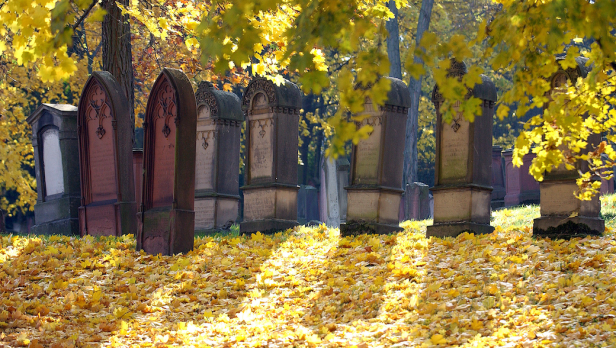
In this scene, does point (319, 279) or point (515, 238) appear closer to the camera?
point (319, 279)

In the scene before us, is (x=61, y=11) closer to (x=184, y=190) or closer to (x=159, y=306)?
(x=159, y=306)

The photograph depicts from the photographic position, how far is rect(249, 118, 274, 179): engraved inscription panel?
11.8 m

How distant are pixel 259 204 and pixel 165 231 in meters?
2.87

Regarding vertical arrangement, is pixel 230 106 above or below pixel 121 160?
above

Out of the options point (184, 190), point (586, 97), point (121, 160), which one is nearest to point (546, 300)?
point (586, 97)

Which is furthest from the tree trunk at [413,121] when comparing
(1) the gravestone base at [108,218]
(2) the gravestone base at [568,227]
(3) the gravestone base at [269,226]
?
(2) the gravestone base at [568,227]

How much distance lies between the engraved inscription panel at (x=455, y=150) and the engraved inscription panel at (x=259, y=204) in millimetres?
3164

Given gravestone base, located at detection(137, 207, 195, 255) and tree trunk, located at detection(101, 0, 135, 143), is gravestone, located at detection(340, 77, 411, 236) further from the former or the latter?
tree trunk, located at detection(101, 0, 135, 143)

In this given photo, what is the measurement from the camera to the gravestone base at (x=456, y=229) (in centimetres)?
967

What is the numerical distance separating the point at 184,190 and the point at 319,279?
271 centimetres

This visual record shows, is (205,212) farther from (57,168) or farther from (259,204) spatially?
(57,168)

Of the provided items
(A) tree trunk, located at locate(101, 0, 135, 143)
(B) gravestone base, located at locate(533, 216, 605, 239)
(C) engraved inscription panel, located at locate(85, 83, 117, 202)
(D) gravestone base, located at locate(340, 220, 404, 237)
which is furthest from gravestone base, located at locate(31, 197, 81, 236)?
(B) gravestone base, located at locate(533, 216, 605, 239)

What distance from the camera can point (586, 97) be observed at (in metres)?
5.41

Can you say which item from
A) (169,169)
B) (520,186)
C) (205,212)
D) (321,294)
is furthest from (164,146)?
(520,186)
